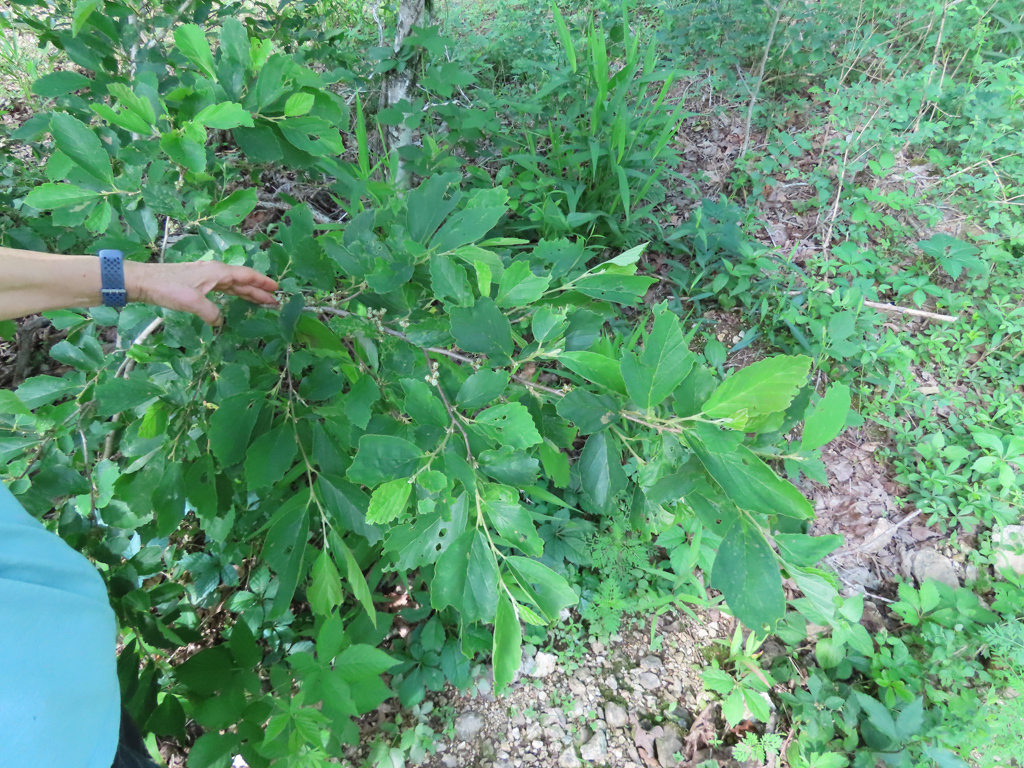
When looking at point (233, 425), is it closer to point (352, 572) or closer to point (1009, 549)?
point (352, 572)

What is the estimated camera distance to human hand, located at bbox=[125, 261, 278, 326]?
0.84 meters

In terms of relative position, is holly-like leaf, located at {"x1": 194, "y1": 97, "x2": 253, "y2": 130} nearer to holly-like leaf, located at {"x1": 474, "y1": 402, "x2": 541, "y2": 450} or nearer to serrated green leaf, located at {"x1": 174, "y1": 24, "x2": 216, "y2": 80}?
serrated green leaf, located at {"x1": 174, "y1": 24, "x2": 216, "y2": 80}

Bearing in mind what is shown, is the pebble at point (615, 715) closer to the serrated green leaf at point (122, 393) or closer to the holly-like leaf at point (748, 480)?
the holly-like leaf at point (748, 480)

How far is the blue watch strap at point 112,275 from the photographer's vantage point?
33.8 inches

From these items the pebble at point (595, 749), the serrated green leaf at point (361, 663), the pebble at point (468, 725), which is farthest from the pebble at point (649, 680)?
the serrated green leaf at point (361, 663)

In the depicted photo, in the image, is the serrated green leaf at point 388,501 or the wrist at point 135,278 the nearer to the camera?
the serrated green leaf at point 388,501

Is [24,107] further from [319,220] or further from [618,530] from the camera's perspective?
[618,530]

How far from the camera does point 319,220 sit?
2.29 meters

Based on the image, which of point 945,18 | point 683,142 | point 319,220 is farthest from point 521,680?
point 945,18

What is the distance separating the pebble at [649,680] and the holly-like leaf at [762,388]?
57.0 inches

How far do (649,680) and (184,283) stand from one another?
1755 mm

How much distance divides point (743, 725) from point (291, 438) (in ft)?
5.51

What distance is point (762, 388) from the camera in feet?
1.95

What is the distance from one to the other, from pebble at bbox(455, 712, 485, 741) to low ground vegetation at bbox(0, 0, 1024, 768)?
53 mm
